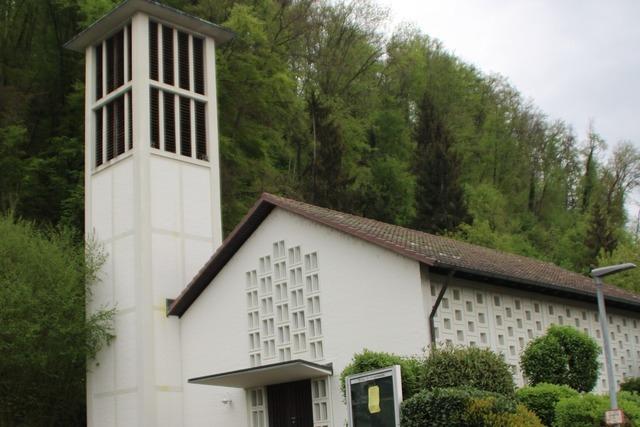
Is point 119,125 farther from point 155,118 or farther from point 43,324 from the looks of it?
point 43,324

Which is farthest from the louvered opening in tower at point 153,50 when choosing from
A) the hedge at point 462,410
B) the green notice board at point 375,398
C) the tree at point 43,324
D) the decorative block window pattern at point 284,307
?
the hedge at point 462,410

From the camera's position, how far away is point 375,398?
15.1 m

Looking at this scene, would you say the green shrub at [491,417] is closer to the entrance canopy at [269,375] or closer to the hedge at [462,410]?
the hedge at [462,410]

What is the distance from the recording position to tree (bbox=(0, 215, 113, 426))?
79.4ft

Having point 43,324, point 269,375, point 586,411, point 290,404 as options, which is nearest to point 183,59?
point 43,324

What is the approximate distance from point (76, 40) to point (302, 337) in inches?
520

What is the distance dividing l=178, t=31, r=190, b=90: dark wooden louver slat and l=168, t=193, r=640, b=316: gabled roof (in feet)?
21.7

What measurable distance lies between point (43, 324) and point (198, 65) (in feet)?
30.6

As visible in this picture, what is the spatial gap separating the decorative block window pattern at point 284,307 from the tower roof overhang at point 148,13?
345 inches

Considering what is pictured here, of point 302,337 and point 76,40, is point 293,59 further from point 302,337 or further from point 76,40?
point 302,337

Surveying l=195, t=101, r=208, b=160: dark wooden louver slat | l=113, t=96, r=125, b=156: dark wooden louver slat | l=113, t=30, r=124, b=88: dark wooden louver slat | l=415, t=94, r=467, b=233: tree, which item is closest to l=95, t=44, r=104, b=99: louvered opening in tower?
l=113, t=30, r=124, b=88: dark wooden louver slat

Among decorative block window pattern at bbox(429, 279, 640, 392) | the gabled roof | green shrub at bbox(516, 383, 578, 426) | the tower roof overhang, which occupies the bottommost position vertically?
green shrub at bbox(516, 383, 578, 426)

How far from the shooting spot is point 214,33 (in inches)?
1145

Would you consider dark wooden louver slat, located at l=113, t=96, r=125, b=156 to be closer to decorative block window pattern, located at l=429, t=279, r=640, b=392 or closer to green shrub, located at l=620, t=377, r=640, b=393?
decorative block window pattern, located at l=429, t=279, r=640, b=392
